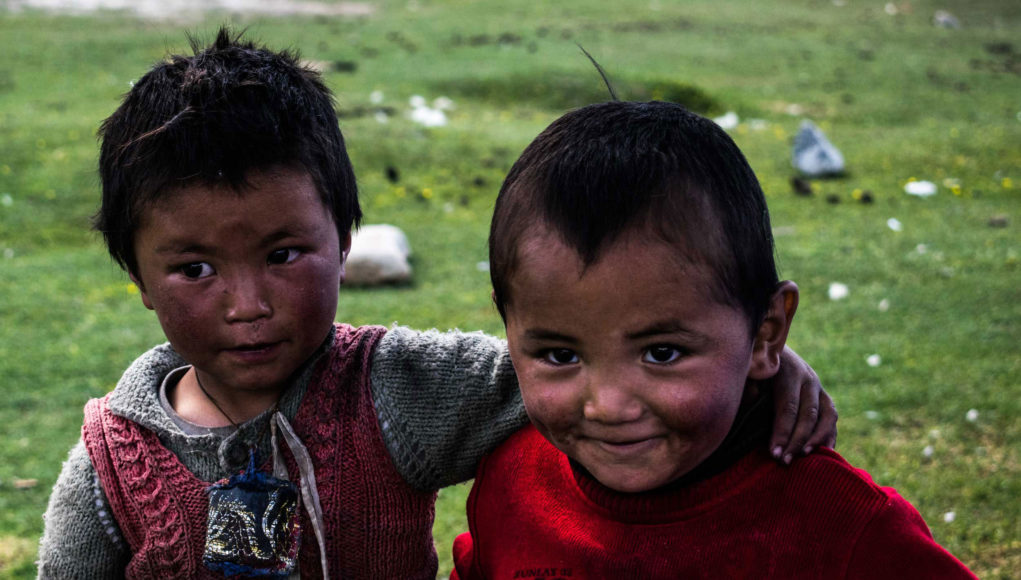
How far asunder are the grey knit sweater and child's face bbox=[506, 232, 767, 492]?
0.39 m

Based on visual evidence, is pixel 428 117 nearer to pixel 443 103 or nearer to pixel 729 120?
pixel 443 103

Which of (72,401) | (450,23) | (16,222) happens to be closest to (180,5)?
(450,23)

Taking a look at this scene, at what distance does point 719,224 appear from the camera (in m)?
1.59

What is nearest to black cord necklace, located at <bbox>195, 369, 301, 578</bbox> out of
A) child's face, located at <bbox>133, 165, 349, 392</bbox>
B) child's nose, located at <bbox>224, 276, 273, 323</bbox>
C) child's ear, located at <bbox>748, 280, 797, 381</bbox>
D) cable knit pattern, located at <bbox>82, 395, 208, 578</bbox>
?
cable knit pattern, located at <bbox>82, 395, 208, 578</bbox>

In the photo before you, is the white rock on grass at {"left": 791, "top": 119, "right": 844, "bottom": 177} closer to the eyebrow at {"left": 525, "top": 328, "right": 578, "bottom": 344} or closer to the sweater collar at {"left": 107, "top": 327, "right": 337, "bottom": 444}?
the sweater collar at {"left": 107, "top": 327, "right": 337, "bottom": 444}

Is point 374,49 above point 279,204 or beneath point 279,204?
beneath

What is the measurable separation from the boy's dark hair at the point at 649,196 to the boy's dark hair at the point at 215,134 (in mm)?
478

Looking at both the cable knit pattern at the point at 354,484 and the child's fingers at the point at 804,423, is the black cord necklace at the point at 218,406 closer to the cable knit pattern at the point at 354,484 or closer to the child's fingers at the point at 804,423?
the cable knit pattern at the point at 354,484

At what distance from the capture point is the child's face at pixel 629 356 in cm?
157

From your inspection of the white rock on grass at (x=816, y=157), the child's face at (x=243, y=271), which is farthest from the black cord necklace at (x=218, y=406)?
the white rock on grass at (x=816, y=157)

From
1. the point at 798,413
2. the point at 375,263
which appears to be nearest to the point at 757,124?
the point at 375,263

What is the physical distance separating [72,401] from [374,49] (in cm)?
917

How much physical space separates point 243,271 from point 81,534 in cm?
67

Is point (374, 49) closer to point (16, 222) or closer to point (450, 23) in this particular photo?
point (450, 23)
